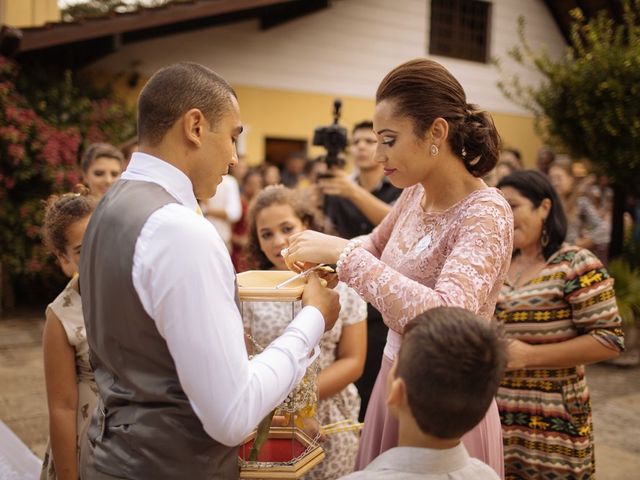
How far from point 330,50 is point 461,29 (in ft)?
10.9

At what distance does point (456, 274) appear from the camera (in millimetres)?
1605

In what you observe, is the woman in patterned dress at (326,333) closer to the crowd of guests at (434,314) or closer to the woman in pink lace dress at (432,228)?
the crowd of guests at (434,314)

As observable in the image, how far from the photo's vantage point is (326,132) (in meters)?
4.08

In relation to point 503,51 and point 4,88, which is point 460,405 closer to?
point 4,88

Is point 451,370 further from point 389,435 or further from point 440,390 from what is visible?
point 389,435

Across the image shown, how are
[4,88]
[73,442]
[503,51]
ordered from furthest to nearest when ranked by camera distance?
[503,51] < [4,88] < [73,442]

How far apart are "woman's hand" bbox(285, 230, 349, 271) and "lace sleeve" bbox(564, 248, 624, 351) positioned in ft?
4.00

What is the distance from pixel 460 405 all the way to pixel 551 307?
4.68ft

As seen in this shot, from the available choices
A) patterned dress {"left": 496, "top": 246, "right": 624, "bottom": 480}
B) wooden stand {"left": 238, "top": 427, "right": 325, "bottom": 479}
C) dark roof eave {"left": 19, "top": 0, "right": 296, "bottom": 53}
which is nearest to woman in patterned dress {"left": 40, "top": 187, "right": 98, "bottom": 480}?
wooden stand {"left": 238, "top": 427, "right": 325, "bottom": 479}

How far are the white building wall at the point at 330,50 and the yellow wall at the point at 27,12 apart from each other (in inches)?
35.0

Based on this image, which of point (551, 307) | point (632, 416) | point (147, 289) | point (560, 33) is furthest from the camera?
point (560, 33)

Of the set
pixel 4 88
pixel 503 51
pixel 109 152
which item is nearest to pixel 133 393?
pixel 109 152

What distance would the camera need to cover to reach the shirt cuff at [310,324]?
1.51 metres

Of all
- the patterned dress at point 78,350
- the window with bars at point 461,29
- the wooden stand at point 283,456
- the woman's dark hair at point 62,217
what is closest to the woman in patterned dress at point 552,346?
the wooden stand at point 283,456
